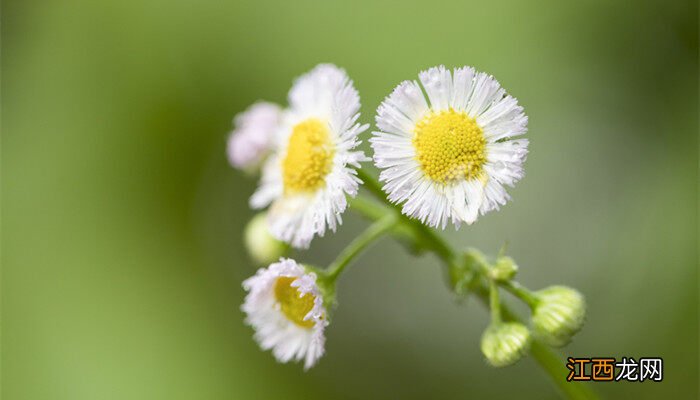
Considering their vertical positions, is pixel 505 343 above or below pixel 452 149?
below

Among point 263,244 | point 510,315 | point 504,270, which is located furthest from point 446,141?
point 263,244

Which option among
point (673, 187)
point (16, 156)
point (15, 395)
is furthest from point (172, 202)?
point (673, 187)

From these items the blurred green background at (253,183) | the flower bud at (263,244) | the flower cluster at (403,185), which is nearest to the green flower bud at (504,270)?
the flower cluster at (403,185)

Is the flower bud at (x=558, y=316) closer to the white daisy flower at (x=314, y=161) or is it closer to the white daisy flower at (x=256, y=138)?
the white daisy flower at (x=314, y=161)

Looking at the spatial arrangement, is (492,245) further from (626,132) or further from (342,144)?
(342,144)

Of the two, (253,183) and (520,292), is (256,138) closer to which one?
(520,292)

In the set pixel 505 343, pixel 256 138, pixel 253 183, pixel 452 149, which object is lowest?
pixel 505 343

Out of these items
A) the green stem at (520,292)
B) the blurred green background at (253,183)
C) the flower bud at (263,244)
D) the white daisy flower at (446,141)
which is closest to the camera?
the white daisy flower at (446,141)
